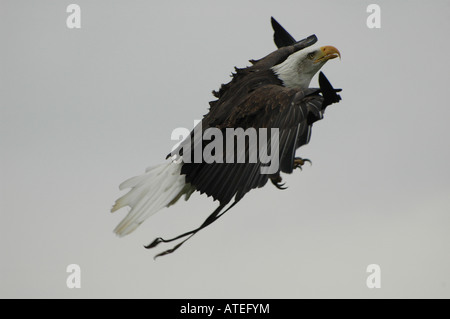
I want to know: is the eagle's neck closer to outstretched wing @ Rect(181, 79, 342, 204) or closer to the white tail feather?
outstretched wing @ Rect(181, 79, 342, 204)

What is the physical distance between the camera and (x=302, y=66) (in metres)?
7.94

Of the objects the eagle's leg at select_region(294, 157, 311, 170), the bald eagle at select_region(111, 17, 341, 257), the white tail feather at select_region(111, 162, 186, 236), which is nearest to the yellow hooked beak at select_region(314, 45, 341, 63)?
the bald eagle at select_region(111, 17, 341, 257)

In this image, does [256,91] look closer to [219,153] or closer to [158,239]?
[219,153]

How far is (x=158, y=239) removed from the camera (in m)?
6.53

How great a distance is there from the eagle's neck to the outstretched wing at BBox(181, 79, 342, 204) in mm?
545

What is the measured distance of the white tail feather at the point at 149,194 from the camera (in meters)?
7.06

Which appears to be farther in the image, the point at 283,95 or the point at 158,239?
the point at 283,95

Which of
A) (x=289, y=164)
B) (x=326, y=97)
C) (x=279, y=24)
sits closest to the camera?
(x=289, y=164)

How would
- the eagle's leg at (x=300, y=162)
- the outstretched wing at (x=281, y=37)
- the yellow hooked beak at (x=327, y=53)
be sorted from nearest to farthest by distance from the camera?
the eagle's leg at (x=300, y=162)
the yellow hooked beak at (x=327, y=53)
the outstretched wing at (x=281, y=37)

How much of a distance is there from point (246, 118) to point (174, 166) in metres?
0.81

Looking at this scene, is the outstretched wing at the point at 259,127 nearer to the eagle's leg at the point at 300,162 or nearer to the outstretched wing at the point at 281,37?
the eagle's leg at the point at 300,162

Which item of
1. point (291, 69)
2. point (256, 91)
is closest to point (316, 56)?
point (291, 69)

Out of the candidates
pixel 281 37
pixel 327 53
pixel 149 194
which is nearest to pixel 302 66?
pixel 327 53

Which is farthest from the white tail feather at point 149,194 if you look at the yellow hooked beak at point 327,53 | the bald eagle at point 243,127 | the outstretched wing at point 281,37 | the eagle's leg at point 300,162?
the outstretched wing at point 281,37
